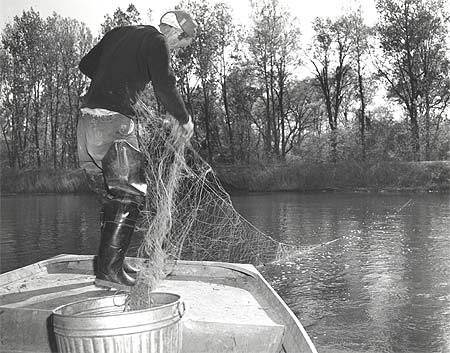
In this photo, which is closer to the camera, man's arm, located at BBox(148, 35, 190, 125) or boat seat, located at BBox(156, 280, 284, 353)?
boat seat, located at BBox(156, 280, 284, 353)

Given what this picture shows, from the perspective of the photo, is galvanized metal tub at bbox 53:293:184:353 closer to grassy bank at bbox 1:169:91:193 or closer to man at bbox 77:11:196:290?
man at bbox 77:11:196:290

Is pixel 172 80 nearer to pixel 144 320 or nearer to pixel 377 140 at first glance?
pixel 144 320

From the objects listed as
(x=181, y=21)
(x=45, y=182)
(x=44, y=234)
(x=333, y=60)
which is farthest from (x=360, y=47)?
(x=181, y=21)

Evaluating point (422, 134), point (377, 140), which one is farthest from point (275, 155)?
point (422, 134)

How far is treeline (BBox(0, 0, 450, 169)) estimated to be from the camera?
39594mm

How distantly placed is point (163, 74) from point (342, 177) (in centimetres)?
3042

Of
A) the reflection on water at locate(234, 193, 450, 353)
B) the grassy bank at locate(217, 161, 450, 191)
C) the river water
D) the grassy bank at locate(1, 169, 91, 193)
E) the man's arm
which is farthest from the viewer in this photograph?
the grassy bank at locate(1, 169, 91, 193)

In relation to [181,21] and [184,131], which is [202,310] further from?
[181,21]

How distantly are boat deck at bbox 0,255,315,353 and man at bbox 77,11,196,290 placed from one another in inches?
13.8

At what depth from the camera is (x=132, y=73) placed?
384 centimetres

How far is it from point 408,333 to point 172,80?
3.53 meters

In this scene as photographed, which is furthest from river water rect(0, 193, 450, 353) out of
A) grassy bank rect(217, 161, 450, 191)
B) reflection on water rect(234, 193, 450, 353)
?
grassy bank rect(217, 161, 450, 191)

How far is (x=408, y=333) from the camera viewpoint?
5.58 m

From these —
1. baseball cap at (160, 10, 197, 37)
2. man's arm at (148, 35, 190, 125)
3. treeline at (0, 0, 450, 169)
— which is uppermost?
treeline at (0, 0, 450, 169)
